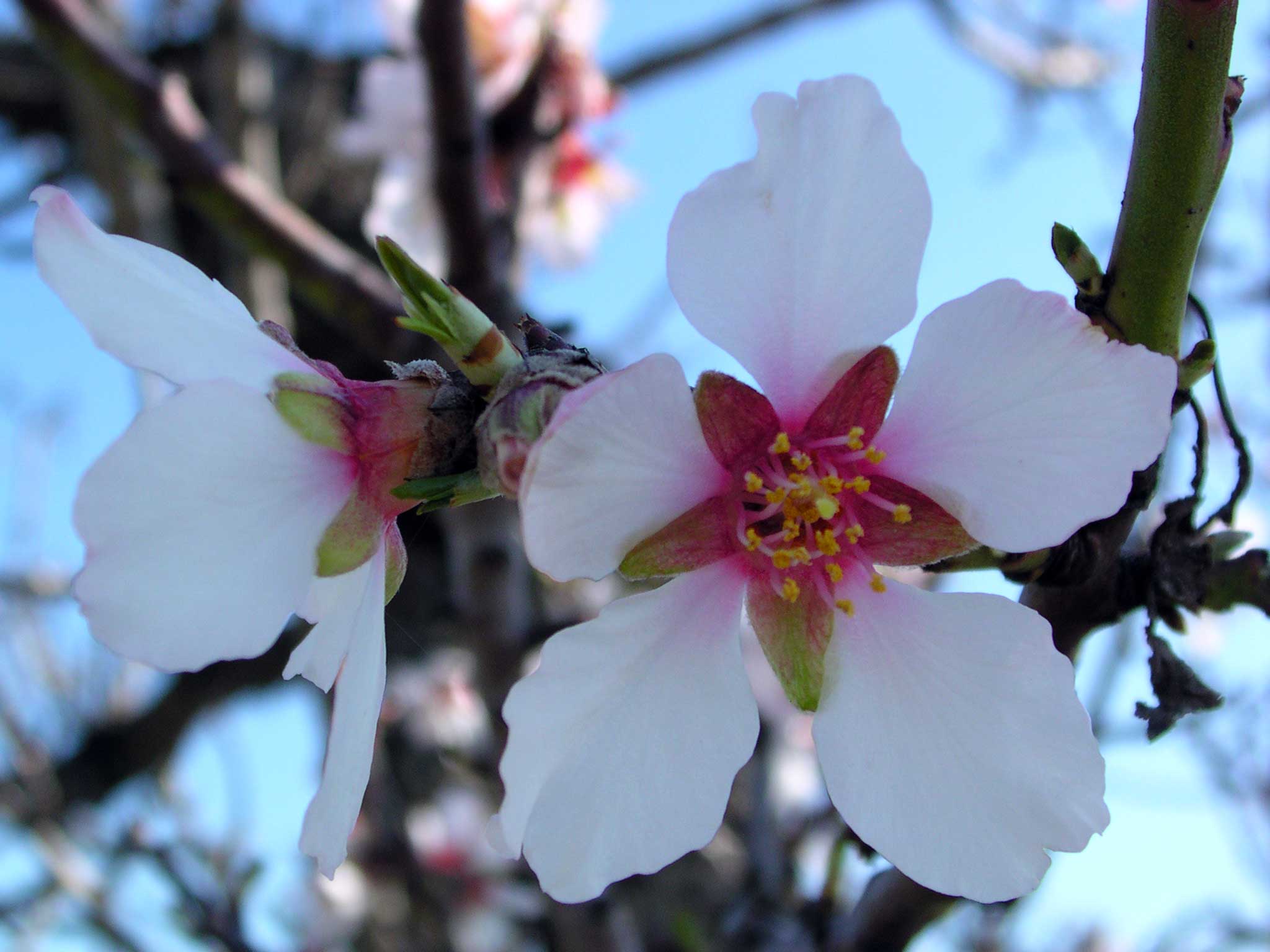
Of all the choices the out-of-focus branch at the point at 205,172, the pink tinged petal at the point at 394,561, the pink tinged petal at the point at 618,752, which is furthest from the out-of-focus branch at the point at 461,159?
the pink tinged petal at the point at 618,752

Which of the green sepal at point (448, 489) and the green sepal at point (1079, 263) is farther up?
the green sepal at point (1079, 263)

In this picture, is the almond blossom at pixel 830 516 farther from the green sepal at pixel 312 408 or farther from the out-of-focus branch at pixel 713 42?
the out-of-focus branch at pixel 713 42

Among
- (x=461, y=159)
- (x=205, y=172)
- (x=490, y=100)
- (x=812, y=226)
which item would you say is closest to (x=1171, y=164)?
(x=812, y=226)

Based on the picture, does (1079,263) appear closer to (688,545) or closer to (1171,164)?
(1171,164)

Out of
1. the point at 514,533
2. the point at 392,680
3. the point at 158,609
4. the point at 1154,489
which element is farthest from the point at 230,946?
the point at 392,680

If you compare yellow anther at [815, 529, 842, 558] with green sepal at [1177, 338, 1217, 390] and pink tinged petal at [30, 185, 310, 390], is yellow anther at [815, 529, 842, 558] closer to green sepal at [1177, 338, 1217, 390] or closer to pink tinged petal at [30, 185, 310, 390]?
green sepal at [1177, 338, 1217, 390]

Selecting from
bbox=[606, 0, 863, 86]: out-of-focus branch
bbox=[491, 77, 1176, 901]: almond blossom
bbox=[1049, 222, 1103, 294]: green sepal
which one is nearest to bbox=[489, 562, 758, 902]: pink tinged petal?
bbox=[491, 77, 1176, 901]: almond blossom
